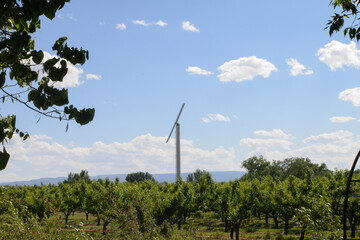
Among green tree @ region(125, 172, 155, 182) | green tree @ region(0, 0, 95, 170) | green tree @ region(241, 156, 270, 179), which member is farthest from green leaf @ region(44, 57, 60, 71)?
green tree @ region(125, 172, 155, 182)

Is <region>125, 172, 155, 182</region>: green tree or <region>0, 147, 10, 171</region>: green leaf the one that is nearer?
<region>0, 147, 10, 171</region>: green leaf

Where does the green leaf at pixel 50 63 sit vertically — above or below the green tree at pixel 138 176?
above

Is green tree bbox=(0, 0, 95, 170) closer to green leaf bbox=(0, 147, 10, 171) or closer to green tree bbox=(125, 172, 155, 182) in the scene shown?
green leaf bbox=(0, 147, 10, 171)

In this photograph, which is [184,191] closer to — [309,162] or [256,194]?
[256,194]

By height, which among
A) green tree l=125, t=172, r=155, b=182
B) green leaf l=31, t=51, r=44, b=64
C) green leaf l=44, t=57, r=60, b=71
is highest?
green leaf l=31, t=51, r=44, b=64

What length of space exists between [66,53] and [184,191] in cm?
3333

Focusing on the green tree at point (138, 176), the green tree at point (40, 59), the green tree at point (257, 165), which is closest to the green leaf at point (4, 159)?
the green tree at point (40, 59)

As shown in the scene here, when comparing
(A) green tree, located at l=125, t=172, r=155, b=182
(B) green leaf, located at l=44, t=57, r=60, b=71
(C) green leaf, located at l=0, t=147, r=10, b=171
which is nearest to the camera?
(C) green leaf, located at l=0, t=147, r=10, b=171

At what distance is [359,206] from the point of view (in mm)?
27984

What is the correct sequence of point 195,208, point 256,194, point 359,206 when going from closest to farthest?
1. point 359,206
2. point 256,194
3. point 195,208

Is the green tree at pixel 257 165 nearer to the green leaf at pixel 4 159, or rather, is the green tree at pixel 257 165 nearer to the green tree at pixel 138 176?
the green tree at pixel 138 176

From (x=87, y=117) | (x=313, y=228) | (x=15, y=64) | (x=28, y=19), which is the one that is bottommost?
(x=313, y=228)

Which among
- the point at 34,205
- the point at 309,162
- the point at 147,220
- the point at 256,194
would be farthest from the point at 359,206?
the point at 309,162

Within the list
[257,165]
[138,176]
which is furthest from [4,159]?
[138,176]
